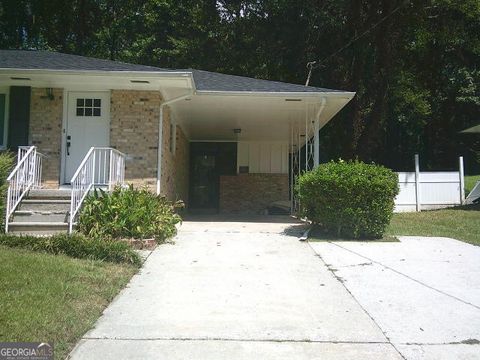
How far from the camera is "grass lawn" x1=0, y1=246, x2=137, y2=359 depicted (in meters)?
3.84

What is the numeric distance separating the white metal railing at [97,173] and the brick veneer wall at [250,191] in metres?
8.83

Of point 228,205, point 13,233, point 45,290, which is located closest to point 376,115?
point 228,205

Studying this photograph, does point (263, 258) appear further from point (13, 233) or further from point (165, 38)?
point (165, 38)

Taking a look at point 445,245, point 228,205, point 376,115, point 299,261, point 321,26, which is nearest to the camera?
point 299,261

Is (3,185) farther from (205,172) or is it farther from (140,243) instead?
(205,172)

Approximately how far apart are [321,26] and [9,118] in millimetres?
16202

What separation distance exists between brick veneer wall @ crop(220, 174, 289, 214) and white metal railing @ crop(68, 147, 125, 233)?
883cm

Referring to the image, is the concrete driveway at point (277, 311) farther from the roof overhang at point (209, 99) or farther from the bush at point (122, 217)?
the roof overhang at point (209, 99)

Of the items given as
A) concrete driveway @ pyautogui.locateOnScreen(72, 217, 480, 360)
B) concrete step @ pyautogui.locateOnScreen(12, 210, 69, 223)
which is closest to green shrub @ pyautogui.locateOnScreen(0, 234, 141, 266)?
concrete driveway @ pyautogui.locateOnScreen(72, 217, 480, 360)

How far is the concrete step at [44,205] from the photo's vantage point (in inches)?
339

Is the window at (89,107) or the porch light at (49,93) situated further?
the window at (89,107)

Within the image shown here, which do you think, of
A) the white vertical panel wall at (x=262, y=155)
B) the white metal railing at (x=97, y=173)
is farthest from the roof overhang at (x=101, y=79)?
the white vertical panel wall at (x=262, y=155)

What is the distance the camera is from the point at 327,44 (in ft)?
76.4

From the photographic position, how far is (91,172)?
946cm
